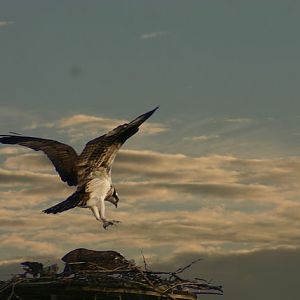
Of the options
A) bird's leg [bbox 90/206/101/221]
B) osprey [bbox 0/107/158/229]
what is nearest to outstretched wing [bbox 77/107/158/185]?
osprey [bbox 0/107/158/229]

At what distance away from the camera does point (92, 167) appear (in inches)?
742

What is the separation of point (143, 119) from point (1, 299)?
442cm

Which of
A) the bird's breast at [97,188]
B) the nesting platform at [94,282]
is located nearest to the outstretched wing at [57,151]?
the bird's breast at [97,188]

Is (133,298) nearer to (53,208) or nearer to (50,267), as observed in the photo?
(50,267)

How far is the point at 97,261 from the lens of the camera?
1662cm

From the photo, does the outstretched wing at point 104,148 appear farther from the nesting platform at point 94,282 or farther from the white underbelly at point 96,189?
the nesting platform at point 94,282

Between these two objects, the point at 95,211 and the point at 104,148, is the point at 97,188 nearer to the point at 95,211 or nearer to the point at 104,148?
the point at 95,211

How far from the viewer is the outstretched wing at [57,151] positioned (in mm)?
19172

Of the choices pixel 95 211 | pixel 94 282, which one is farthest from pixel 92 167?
pixel 94 282

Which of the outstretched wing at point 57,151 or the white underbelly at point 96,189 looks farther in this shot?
the outstretched wing at point 57,151

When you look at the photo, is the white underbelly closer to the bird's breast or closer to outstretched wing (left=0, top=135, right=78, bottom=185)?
the bird's breast

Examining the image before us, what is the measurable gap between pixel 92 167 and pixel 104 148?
1.63ft

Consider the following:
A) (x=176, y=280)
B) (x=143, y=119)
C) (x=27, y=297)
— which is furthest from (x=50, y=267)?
(x=143, y=119)

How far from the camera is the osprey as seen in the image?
60.4ft
